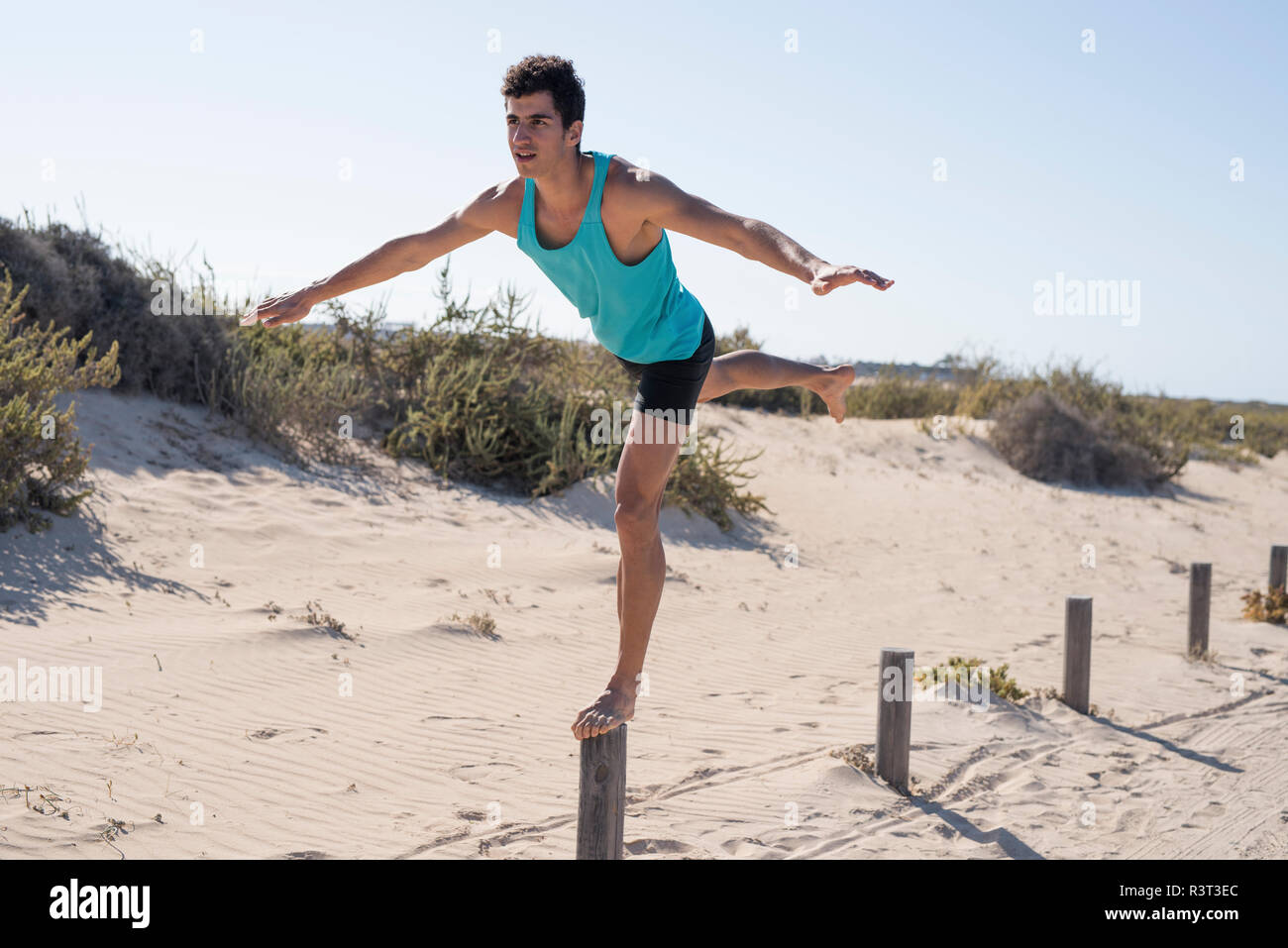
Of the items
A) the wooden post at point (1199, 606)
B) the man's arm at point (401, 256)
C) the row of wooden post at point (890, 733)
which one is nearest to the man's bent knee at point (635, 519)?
the row of wooden post at point (890, 733)

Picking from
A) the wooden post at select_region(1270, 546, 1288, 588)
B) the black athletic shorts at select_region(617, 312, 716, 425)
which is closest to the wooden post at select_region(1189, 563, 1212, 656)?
the wooden post at select_region(1270, 546, 1288, 588)

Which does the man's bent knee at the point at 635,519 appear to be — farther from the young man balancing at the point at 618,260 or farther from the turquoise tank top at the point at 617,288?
the turquoise tank top at the point at 617,288

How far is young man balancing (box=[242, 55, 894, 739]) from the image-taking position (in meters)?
3.48

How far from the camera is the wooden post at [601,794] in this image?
3.46 metres

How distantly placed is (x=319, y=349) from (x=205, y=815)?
994 cm

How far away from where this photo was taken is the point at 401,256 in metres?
3.84

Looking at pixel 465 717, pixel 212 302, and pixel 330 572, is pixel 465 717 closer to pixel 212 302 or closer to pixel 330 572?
pixel 330 572

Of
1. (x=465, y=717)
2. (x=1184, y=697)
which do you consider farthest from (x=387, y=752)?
(x=1184, y=697)

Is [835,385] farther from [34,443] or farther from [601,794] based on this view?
[34,443]

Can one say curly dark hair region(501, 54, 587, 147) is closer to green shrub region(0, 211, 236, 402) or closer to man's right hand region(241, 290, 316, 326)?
man's right hand region(241, 290, 316, 326)

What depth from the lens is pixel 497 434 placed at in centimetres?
1238

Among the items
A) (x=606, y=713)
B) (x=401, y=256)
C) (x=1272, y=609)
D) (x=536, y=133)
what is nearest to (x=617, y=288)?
(x=536, y=133)

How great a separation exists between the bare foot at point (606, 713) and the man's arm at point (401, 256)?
1734mm

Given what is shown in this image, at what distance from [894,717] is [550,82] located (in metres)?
3.62
